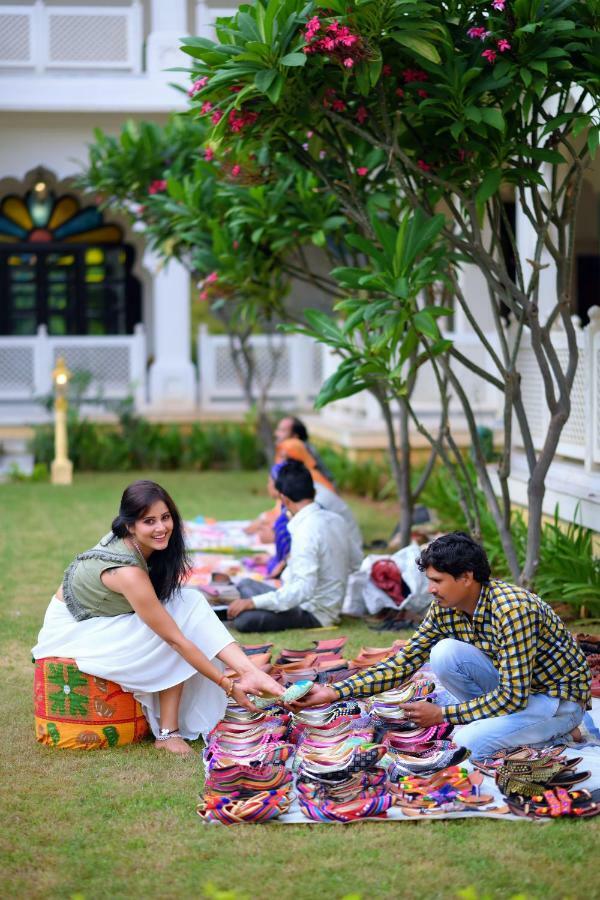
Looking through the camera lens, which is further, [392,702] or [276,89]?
[276,89]

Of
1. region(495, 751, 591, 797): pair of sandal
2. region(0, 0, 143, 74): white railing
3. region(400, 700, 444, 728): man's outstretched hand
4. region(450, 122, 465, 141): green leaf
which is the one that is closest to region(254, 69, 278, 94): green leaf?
region(450, 122, 465, 141): green leaf

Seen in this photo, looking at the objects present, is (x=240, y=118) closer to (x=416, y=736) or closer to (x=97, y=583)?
(x=97, y=583)

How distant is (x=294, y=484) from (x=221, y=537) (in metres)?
3.41

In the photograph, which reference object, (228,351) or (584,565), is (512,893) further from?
(228,351)

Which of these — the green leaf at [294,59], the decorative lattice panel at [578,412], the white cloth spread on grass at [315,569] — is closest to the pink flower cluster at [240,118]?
the green leaf at [294,59]

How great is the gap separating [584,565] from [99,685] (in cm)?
314

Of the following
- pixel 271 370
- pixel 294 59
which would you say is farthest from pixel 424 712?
pixel 271 370

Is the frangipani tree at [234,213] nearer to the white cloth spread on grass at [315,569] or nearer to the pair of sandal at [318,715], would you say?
the white cloth spread on grass at [315,569]

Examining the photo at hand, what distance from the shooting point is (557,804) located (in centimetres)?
380

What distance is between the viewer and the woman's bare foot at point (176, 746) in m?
4.48

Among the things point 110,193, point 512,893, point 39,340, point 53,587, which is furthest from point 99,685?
point 39,340

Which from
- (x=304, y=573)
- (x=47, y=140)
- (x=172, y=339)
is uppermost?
(x=47, y=140)

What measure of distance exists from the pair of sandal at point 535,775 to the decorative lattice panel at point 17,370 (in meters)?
12.7

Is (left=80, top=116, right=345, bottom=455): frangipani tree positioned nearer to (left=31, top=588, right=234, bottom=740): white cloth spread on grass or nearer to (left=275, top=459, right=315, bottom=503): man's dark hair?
(left=275, top=459, right=315, bottom=503): man's dark hair
